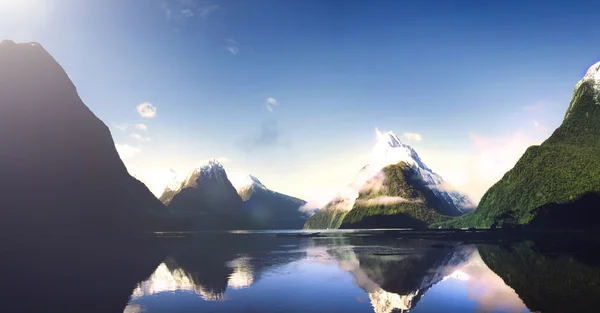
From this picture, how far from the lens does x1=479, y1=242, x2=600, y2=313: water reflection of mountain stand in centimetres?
3422

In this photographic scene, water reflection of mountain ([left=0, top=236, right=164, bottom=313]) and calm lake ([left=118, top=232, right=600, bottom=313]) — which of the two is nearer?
calm lake ([left=118, top=232, right=600, bottom=313])

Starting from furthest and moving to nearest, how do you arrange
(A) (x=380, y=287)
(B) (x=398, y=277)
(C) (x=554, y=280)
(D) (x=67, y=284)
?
1. (B) (x=398, y=277)
2. (D) (x=67, y=284)
3. (A) (x=380, y=287)
4. (C) (x=554, y=280)

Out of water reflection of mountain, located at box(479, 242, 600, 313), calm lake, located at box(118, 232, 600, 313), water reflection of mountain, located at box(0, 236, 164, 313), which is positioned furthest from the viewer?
water reflection of mountain, located at box(0, 236, 164, 313)

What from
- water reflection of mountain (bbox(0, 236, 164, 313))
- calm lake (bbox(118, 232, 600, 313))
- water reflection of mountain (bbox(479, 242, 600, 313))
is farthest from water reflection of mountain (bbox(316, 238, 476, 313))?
water reflection of mountain (bbox(0, 236, 164, 313))

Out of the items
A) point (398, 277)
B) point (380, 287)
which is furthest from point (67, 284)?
point (398, 277)

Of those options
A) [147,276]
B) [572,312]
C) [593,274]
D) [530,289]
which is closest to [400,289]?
[530,289]

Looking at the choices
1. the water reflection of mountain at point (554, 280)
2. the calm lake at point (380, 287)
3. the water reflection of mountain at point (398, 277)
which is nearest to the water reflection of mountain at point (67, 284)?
the calm lake at point (380, 287)

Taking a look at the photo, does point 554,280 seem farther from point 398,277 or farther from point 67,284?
point 67,284

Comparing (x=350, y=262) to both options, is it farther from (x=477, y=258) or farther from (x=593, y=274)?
(x=593, y=274)

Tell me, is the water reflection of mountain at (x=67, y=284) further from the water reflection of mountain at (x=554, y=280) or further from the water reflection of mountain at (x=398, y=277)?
the water reflection of mountain at (x=554, y=280)

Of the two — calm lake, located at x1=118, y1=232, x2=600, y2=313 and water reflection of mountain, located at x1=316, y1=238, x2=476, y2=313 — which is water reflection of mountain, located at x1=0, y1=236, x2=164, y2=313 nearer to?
calm lake, located at x1=118, y1=232, x2=600, y2=313

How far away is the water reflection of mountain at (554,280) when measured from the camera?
34.2 meters

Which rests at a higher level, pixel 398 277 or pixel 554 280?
pixel 398 277

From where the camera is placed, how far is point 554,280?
152 feet
